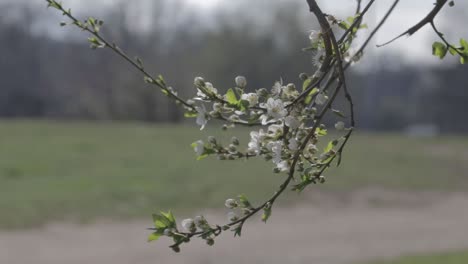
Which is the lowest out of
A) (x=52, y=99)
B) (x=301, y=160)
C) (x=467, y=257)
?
(x=301, y=160)

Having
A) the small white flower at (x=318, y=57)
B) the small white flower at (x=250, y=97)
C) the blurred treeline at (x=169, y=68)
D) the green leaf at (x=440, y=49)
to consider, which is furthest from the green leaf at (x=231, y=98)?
the blurred treeline at (x=169, y=68)

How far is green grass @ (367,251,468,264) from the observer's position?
1038 cm

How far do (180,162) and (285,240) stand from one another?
798 centimetres

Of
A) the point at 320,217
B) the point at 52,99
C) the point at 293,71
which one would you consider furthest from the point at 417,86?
the point at 320,217

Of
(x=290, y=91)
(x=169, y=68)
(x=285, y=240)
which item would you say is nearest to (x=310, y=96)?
(x=290, y=91)

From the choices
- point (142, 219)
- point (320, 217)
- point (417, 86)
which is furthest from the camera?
point (417, 86)

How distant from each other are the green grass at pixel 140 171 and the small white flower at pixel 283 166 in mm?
11434

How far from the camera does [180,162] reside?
2009 centimetres

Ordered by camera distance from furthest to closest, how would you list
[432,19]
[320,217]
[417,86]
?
[417,86]
[320,217]
[432,19]

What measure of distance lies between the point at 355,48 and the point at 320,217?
12.8 meters

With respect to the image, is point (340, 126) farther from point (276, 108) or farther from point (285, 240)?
point (285, 240)

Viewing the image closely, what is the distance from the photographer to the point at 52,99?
142 feet

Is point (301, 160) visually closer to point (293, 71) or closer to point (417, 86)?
point (293, 71)

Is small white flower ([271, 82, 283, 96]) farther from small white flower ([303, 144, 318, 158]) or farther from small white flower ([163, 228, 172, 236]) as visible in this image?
small white flower ([163, 228, 172, 236])
